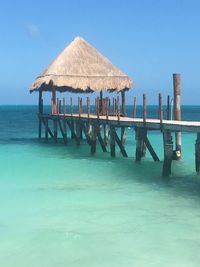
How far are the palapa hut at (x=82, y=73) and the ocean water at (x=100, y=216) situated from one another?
7589 millimetres

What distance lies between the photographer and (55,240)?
308 inches

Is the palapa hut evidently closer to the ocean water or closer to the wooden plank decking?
the wooden plank decking

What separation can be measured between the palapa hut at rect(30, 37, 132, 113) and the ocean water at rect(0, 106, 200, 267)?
7589mm

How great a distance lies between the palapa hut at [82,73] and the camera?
74.3 ft

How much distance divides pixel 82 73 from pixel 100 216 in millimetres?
14457

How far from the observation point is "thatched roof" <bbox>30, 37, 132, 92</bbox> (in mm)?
22656

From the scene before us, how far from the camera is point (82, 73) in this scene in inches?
902

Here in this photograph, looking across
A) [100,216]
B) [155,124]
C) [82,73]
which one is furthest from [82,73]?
[100,216]

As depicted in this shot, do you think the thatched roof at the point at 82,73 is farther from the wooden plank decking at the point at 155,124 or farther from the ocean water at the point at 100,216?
the ocean water at the point at 100,216

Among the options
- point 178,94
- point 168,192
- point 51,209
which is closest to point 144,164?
point 178,94

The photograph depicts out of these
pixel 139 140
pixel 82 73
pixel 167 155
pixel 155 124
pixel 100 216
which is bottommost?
pixel 100 216

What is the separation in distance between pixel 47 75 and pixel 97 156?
6.06 meters

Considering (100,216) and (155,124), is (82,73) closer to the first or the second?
(155,124)

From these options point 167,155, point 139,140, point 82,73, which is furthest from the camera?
point 82,73
